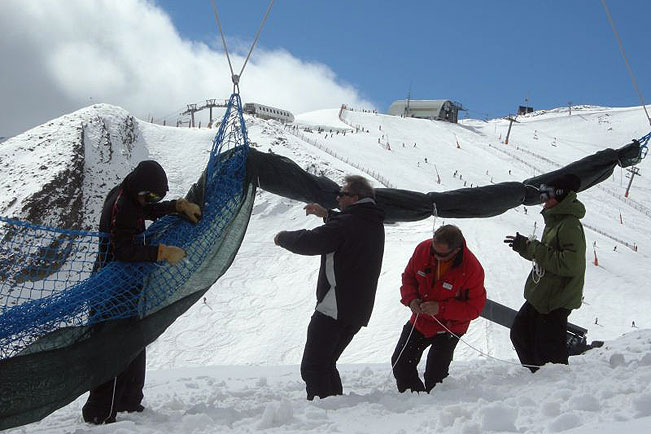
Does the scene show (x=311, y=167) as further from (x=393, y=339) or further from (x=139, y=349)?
(x=139, y=349)

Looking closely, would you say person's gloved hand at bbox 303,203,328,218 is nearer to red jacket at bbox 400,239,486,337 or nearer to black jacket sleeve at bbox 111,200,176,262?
red jacket at bbox 400,239,486,337

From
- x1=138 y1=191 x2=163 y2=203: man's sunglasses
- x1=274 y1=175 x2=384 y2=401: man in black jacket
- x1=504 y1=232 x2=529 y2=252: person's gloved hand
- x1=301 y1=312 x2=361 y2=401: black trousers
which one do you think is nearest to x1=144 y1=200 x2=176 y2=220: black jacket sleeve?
x1=138 y1=191 x2=163 y2=203: man's sunglasses

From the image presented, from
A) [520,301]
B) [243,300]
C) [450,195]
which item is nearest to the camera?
[450,195]

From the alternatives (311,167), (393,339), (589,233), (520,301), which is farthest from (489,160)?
(393,339)

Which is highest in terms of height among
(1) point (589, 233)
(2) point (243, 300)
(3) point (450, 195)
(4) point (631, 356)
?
(1) point (589, 233)

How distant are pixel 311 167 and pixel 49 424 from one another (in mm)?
20182

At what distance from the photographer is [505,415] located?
110 inches

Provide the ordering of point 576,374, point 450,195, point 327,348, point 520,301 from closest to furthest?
point 576,374
point 327,348
point 450,195
point 520,301

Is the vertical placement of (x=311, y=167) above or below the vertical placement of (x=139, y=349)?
above

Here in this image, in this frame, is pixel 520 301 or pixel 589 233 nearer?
pixel 520 301

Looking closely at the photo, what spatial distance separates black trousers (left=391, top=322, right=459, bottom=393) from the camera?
4324 millimetres

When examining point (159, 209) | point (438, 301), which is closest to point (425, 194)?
point (438, 301)

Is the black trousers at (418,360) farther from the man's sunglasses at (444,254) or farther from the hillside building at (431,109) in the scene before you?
the hillside building at (431,109)

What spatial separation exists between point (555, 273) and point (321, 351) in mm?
1942
